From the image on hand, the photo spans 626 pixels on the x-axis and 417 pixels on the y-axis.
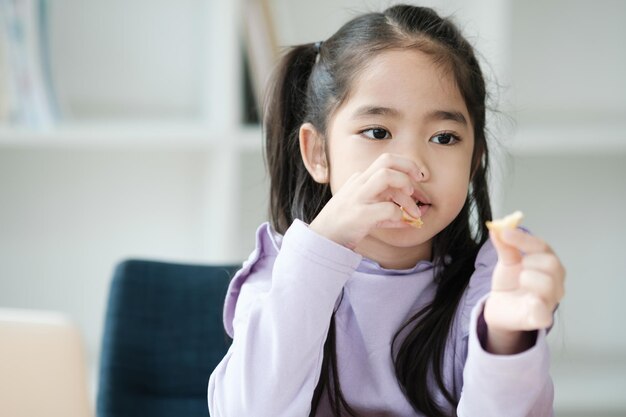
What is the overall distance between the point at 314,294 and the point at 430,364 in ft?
0.66

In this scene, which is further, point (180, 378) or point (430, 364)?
point (180, 378)

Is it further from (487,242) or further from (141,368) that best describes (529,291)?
(141,368)

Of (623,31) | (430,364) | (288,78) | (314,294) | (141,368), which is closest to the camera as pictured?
(314,294)

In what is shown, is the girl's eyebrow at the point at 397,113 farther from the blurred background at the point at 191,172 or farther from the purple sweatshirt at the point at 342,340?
the blurred background at the point at 191,172

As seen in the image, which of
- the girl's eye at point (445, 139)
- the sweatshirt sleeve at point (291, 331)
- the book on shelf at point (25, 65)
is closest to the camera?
the sweatshirt sleeve at point (291, 331)

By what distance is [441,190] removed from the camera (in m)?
1.04

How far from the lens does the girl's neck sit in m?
1.13

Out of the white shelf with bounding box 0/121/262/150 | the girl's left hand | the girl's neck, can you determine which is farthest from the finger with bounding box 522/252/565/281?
the white shelf with bounding box 0/121/262/150

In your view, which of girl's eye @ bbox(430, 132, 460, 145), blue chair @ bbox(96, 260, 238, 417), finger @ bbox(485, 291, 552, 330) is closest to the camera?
finger @ bbox(485, 291, 552, 330)

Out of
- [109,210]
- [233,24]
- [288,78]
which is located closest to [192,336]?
[288,78]

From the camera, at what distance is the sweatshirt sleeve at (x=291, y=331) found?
0.95m

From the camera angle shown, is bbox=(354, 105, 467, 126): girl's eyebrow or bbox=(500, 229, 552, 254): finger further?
bbox=(354, 105, 467, 126): girl's eyebrow

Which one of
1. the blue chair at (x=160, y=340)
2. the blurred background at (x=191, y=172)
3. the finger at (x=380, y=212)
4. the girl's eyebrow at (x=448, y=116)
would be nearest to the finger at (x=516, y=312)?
the finger at (x=380, y=212)

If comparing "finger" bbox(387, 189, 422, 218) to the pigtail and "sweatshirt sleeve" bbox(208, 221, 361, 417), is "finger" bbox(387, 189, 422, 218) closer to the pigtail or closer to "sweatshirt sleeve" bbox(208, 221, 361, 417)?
"sweatshirt sleeve" bbox(208, 221, 361, 417)
